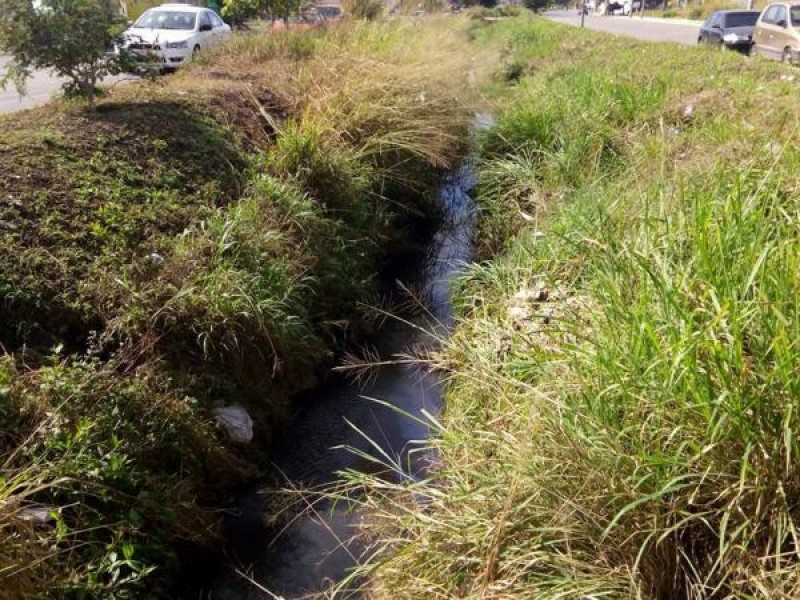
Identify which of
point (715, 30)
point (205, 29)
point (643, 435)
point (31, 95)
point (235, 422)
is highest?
point (205, 29)

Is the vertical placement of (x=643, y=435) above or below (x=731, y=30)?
below

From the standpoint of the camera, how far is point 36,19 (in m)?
5.86

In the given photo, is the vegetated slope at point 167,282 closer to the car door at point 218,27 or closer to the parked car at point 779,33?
the car door at point 218,27

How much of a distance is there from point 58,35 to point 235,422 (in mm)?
3883

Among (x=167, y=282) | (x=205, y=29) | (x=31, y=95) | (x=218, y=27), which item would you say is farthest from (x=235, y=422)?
(x=218, y=27)

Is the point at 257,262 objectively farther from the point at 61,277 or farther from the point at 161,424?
the point at 161,424

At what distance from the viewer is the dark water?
12.2ft

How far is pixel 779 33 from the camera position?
14.3 metres

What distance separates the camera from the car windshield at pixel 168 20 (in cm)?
1392

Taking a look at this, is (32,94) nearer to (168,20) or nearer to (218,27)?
(168,20)

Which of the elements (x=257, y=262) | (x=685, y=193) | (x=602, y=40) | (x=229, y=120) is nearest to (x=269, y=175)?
(x=229, y=120)

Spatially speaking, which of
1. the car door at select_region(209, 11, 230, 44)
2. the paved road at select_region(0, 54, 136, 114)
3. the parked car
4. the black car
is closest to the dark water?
the paved road at select_region(0, 54, 136, 114)

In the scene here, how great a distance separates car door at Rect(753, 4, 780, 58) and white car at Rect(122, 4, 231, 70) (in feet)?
36.1

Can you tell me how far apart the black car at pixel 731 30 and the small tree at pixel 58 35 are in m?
14.9
